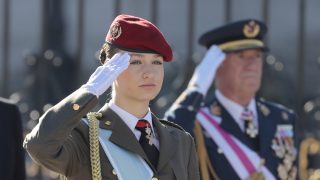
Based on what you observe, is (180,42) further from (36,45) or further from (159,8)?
(36,45)

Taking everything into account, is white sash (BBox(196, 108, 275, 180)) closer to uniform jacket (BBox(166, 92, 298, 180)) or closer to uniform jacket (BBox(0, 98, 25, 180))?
uniform jacket (BBox(166, 92, 298, 180))

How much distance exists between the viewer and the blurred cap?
437 centimetres

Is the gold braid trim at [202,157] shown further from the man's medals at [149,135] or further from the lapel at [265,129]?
the man's medals at [149,135]

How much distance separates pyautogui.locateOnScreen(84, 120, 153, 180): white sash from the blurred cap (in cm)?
142

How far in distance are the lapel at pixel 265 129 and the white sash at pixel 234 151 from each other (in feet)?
0.13

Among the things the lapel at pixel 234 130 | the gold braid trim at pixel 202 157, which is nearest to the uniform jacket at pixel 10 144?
the gold braid trim at pixel 202 157

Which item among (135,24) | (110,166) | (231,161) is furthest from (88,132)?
(231,161)

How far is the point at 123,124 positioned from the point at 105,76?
7.9 inches

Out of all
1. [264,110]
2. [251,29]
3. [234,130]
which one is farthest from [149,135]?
[251,29]

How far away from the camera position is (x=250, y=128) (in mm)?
4285

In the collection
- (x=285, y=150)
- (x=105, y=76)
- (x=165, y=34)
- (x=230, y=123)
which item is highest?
(x=105, y=76)

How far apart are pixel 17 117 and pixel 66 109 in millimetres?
868

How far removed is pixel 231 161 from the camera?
4.21 metres

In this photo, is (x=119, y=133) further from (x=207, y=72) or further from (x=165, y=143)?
(x=207, y=72)
